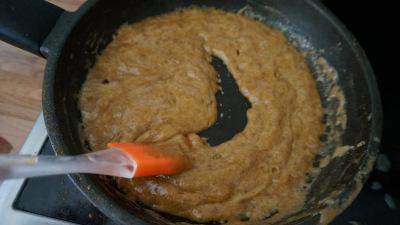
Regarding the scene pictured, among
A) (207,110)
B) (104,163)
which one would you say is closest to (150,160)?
(104,163)

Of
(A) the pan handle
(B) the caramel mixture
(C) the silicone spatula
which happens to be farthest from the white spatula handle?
(A) the pan handle

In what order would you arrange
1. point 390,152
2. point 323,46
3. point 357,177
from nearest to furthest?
point 357,177 < point 390,152 < point 323,46

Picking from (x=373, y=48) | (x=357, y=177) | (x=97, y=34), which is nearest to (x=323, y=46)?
(x=373, y=48)

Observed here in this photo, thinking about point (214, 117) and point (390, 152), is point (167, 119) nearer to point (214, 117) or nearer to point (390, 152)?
point (214, 117)

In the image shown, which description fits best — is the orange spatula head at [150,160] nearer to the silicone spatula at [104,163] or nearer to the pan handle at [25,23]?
the silicone spatula at [104,163]

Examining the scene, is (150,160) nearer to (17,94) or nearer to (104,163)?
(104,163)

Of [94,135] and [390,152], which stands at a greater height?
[390,152]

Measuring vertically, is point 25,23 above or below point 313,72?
below

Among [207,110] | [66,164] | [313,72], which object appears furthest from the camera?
[313,72]
